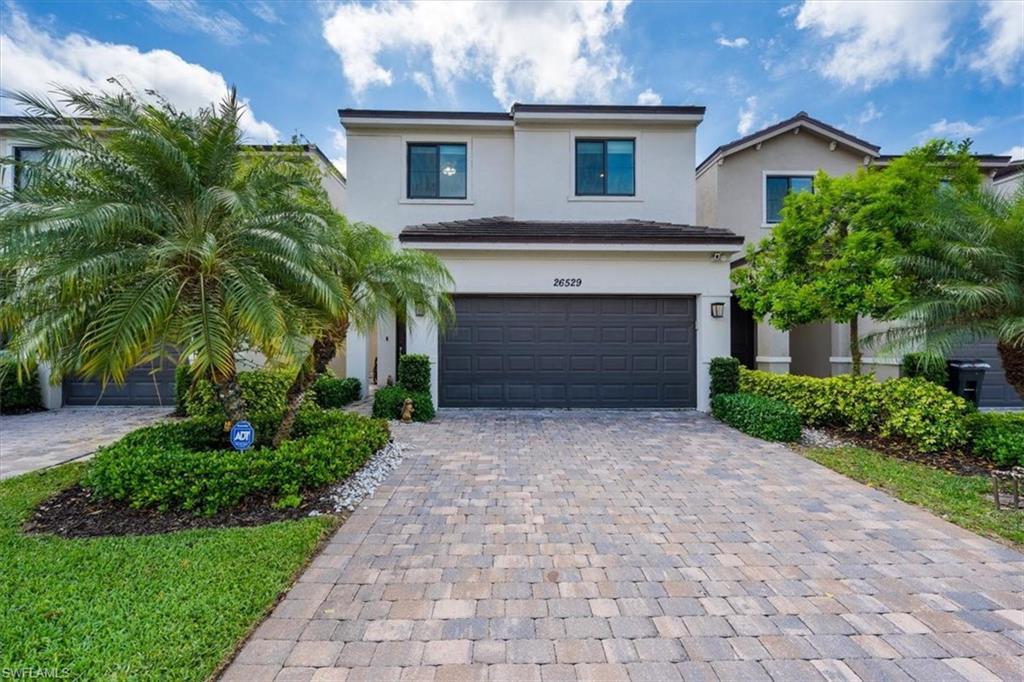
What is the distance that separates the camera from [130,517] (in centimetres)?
438

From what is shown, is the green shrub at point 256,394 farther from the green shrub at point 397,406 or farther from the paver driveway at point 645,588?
the paver driveway at point 645,588

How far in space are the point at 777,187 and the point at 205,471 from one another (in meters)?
15.7

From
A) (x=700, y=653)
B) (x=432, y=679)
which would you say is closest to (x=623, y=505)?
(x=700, y=653)

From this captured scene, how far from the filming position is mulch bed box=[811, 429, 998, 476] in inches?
236

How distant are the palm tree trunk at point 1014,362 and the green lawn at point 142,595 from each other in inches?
377

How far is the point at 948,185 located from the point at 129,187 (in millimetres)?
12249

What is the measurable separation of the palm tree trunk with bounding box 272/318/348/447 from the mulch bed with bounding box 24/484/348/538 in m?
1.20

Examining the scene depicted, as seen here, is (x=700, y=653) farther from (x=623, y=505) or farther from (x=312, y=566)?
(x=312, y=566)

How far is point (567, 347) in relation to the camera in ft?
33.1

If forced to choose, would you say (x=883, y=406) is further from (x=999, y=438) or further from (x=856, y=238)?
(x=856, y=238)

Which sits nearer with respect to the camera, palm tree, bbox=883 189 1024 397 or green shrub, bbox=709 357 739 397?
palm tree, bbox=883 189 1024 397

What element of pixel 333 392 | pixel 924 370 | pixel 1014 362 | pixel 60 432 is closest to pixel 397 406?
pixel 333 392

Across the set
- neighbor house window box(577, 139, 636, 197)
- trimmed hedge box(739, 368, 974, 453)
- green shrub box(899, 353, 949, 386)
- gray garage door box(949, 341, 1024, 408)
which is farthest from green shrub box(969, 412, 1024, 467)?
neighbor house window box(577, 139, 636, 197)

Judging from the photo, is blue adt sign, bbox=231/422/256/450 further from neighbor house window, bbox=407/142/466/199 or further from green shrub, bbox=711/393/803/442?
neighbor house window, bbox=407/142/466/199
